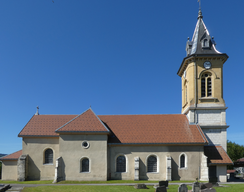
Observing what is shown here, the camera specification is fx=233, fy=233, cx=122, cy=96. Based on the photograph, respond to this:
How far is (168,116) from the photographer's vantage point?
35219 mm

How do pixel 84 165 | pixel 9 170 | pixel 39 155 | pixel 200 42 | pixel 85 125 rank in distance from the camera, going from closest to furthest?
1. pixel 84 165
2. pixel 85 125
3. pixel 39 155
4. pixel 9 170
5. pixel 200 42

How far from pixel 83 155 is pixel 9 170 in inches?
434

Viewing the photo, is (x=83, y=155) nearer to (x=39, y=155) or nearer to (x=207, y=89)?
(x=39, y=155)

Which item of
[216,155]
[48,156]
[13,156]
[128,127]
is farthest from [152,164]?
[13,156]

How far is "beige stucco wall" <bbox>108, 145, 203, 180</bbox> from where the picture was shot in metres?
30.3

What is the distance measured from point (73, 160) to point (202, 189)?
1609 cm

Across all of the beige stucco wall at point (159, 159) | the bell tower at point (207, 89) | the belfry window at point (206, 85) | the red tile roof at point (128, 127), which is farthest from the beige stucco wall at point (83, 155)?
the belfry window at point (206, 85)

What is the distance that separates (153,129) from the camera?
3288cm

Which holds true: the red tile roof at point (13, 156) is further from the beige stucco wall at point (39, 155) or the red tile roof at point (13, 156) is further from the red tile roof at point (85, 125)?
the red tile roof at point (85, 125)

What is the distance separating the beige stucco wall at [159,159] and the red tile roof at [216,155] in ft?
5.44

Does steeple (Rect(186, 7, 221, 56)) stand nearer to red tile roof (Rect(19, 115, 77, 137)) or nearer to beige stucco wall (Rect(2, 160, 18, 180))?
red tile roof (Rect(19, 115, 77, 137))

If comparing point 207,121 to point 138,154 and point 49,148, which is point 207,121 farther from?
point 49,148

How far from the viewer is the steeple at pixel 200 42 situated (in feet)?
116

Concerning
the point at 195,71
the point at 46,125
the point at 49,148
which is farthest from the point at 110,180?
the point at 195,71
